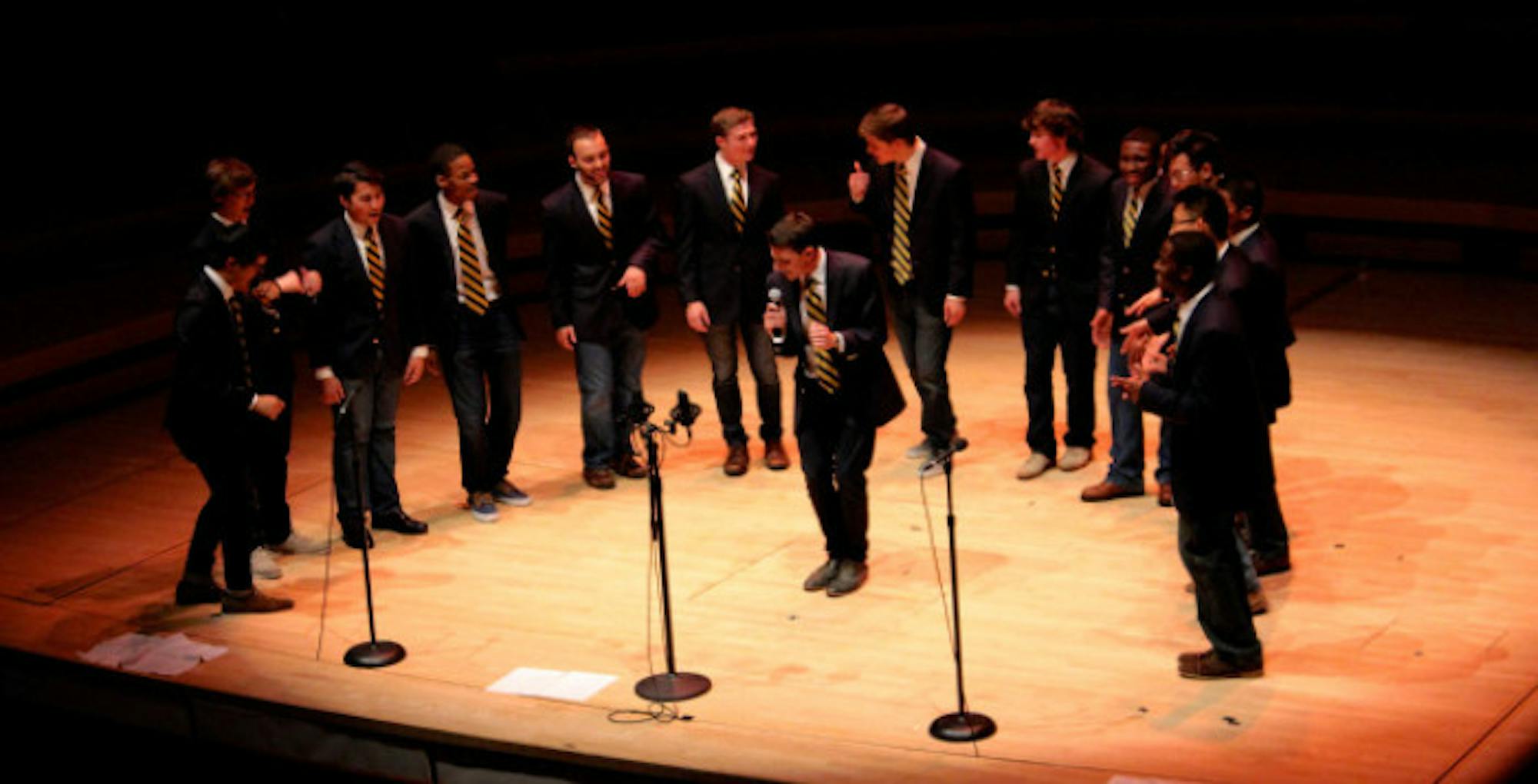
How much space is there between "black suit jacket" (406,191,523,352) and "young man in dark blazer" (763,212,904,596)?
1330 mm

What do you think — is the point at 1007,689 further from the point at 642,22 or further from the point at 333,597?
the point at 642,22

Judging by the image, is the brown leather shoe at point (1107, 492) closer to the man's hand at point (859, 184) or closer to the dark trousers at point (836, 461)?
the dark trousers at point (836, 461)

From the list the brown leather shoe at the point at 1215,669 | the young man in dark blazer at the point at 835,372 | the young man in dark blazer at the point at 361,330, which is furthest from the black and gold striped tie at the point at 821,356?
the young man in dark blazer at the point at 361,330

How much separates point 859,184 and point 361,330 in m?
1.88

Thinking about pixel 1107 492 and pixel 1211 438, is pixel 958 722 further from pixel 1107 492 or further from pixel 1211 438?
pixel 1107 492

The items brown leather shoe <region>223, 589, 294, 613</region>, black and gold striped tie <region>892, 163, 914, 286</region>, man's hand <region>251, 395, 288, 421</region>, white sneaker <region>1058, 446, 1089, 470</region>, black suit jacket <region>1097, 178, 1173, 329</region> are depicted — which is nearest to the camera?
man's hand <region>251, 395, 288, 421</region>

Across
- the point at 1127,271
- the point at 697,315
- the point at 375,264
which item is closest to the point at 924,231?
the point at 1127,271

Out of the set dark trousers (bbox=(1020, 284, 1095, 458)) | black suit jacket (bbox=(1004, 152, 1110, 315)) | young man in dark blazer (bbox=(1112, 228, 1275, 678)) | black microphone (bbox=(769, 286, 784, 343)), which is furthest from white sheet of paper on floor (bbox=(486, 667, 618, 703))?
black suit jacket (bbox=(1004, 152, 1110, 315))

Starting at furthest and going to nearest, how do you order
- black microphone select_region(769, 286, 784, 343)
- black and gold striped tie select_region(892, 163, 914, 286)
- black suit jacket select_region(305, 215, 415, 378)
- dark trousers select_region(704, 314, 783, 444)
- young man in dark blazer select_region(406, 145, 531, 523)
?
dark trousers select_region(704, 314, 783, 444) < black and gold striped tie select_region(892, 163, 914, 286) < young man in dark blazer select_region(406, 145, 531, 523) < black suit jacket select_region(305, 215, 415, 378) < black microphone select_region(769, 286, 784, 343)

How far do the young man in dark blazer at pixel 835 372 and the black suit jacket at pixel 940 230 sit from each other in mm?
985

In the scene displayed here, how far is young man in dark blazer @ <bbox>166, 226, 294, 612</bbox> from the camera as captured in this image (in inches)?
231

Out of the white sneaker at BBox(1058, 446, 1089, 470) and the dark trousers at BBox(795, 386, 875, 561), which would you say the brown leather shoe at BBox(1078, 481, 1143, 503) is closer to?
the white sneaker at BBox(1058, 446, 1089, 470)

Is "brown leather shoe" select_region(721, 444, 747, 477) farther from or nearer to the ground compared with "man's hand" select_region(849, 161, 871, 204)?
nearer to the ground

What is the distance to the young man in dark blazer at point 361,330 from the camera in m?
6.55
